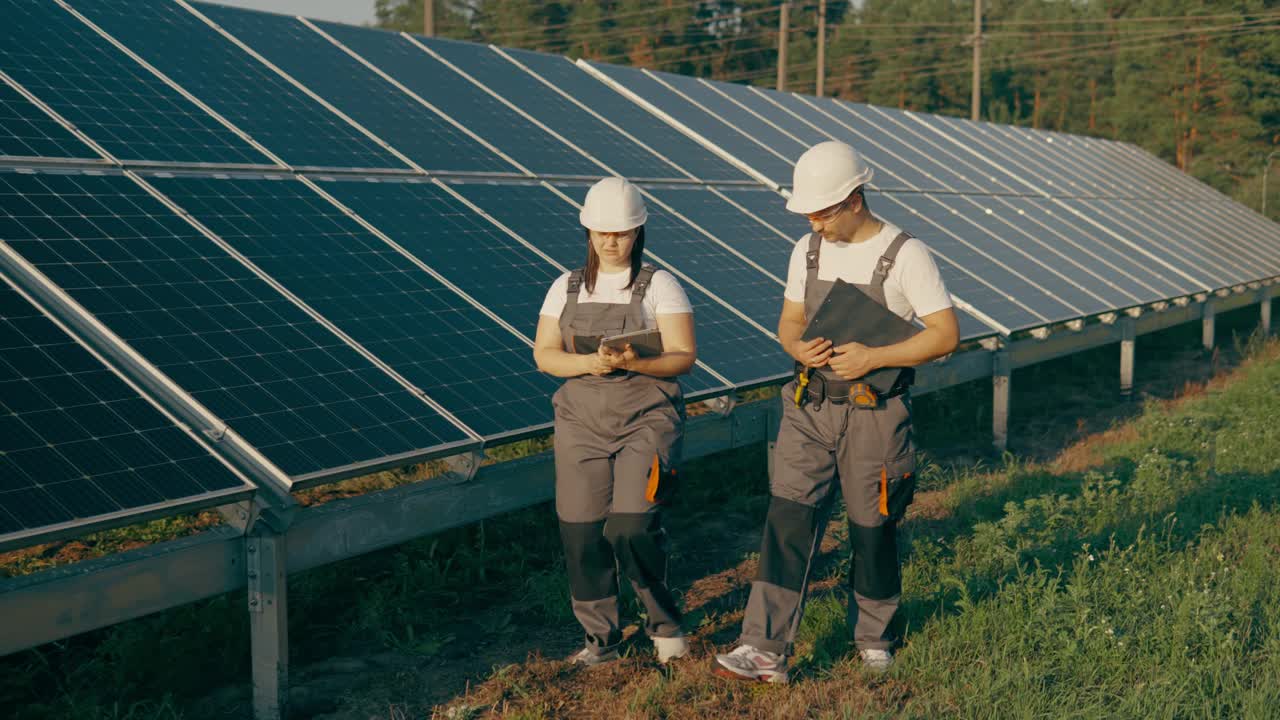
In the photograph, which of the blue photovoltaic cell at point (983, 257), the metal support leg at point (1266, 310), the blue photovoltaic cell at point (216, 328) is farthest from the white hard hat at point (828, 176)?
the metal support leg at point (1266, 310)

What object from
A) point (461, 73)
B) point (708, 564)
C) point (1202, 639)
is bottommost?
point (708, 564)

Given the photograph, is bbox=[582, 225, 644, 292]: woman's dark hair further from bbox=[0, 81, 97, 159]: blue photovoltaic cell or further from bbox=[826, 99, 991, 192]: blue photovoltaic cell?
bbox=[826, 99, 991, 192]: blue photovoltaic cell

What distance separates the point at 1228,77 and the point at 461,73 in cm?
5356

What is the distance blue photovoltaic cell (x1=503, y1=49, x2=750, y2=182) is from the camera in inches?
430

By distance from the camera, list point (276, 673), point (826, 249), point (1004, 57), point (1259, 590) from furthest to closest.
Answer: point (1004, 57) → point (1259, 590) → point (826, 249) → point (276, 673)

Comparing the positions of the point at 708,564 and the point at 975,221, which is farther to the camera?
the point at 975,221

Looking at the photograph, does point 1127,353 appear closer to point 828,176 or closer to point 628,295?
point 828,176

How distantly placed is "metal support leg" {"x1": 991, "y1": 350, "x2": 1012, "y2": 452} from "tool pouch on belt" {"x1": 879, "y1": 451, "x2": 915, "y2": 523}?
5777 millimetres

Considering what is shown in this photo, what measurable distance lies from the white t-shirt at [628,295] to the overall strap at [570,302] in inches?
0.6

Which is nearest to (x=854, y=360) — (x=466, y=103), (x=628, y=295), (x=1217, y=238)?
(x=628, y=295)

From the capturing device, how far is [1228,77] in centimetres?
5338

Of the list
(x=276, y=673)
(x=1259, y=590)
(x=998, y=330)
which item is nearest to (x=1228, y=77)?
(x=998, y=330)

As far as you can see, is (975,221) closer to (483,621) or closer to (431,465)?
(431,465)

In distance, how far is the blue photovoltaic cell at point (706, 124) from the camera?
11.9m
